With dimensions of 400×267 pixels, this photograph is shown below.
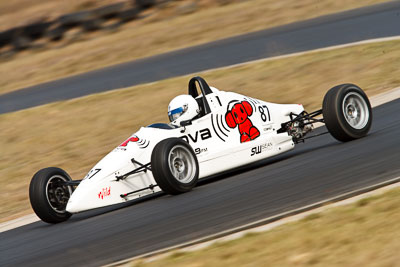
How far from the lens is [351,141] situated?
31.8ft

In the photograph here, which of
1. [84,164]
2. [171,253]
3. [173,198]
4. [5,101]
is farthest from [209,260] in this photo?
[5,101]

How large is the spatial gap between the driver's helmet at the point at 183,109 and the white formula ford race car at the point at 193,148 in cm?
8

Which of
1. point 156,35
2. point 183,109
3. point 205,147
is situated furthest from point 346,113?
point 156,35

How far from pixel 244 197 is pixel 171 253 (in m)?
1.87

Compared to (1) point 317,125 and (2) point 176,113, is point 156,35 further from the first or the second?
(2) point 176,113

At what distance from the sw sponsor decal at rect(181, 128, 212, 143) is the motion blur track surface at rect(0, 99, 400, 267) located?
0.60 meters

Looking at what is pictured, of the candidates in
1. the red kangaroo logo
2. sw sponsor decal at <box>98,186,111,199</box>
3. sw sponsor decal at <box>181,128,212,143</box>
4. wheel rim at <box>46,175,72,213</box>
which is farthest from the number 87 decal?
wheel rim at <box>46,175,72,213</box>

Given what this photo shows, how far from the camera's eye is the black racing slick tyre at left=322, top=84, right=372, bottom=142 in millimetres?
9438

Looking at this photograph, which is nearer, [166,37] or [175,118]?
[175,118]

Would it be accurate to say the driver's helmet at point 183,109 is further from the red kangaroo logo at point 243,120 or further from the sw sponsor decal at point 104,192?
the sw sponsor decal at point 104,192

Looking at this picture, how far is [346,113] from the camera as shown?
965 cm

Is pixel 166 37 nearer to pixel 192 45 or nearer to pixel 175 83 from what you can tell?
pixel 192 45

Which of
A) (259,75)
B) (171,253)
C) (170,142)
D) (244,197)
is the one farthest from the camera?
(259,75)

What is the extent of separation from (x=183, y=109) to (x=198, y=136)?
0.41 metres
